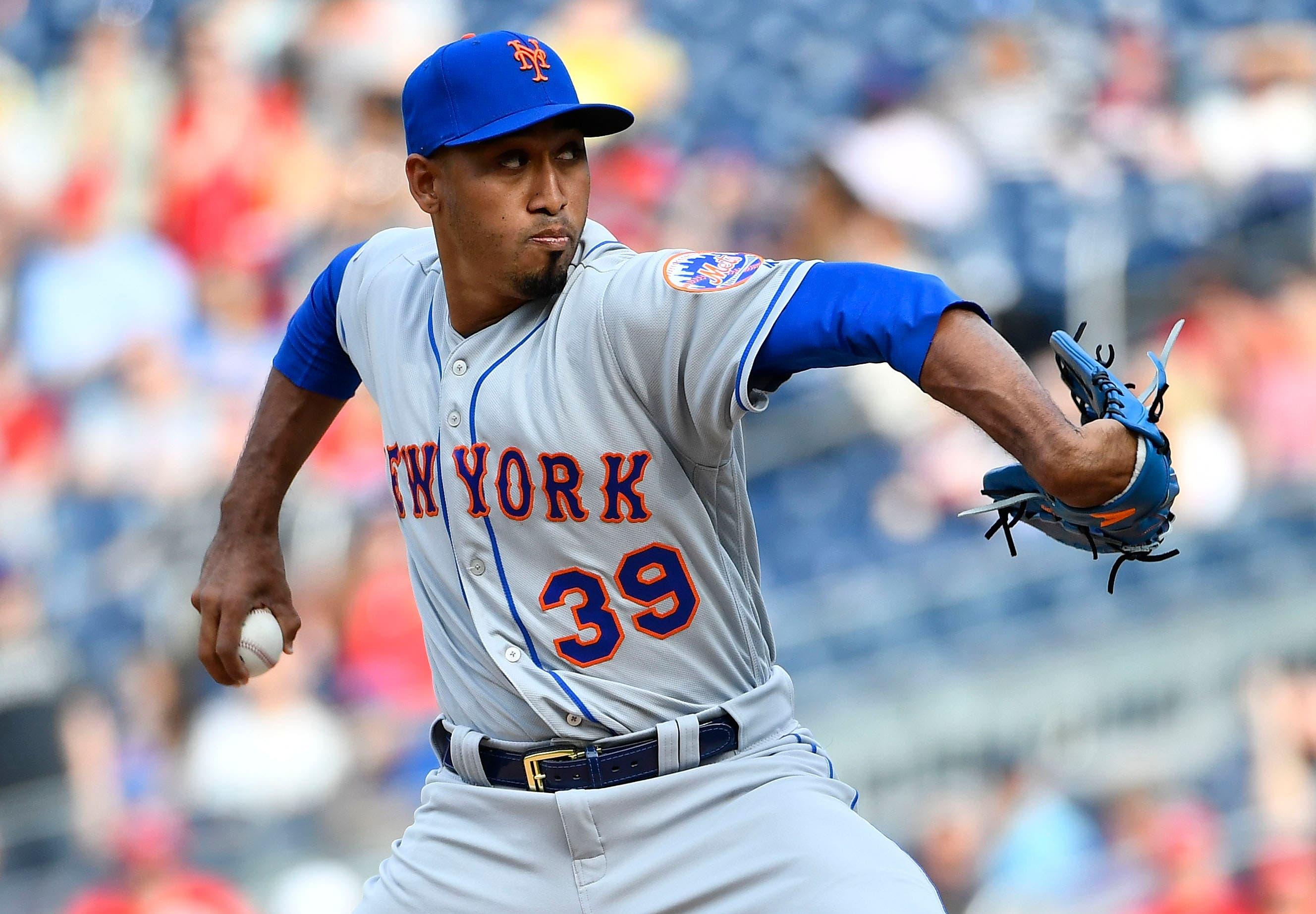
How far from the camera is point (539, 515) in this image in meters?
2.06

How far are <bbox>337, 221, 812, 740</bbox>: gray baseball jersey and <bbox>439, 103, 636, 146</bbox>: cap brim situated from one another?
18cm

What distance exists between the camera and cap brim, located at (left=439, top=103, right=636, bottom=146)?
203 cm

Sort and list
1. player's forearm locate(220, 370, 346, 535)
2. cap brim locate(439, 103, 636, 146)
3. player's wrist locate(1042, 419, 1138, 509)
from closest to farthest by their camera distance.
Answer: player's wrist locate(1042, 419, 1138, 509) → cap brim locate(439, 103, 636, 146) → player's forearm locate(220, 370, 346, 535)

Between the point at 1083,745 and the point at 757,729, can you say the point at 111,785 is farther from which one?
the point at 757,729

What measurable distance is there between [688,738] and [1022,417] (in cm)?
67

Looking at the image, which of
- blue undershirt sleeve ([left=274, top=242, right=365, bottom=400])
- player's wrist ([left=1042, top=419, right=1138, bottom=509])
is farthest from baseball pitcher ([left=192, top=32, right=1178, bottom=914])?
blue undershirt sleeve ([left=274, top=242, right=365, bottom=400])

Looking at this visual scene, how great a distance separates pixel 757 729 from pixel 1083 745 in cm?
387

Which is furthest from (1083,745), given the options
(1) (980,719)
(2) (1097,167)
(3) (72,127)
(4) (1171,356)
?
(3) (72,127)

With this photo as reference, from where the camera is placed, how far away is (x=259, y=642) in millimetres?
2463

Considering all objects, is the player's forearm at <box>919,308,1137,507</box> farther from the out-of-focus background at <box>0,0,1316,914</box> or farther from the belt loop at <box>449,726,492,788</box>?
the out-of-focus background at <box>0,0,1316,914</box>

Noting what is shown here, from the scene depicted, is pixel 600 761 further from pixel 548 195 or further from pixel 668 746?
pixel 548 195

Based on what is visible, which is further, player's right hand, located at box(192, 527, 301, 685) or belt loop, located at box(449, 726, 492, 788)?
player's right hand, located at box(192, 527, 301, 685)

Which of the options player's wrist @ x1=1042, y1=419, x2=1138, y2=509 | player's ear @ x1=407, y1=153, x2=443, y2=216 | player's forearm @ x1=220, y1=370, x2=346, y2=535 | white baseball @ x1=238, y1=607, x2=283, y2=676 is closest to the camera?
player's wrist @ x1=1042, y1=419, x2=1138, y2=509

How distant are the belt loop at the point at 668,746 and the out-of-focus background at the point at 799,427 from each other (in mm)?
3539
